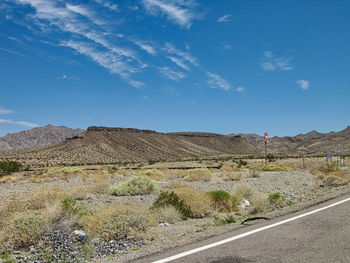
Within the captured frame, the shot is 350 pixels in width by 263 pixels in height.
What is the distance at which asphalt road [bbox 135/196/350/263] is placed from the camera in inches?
210

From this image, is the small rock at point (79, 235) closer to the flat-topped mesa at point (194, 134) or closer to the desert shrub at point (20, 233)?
the desert shrub at point (20, 233)

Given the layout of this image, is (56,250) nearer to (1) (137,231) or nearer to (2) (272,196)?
(1) (137,231)

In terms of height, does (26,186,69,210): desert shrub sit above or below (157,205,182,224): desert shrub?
above

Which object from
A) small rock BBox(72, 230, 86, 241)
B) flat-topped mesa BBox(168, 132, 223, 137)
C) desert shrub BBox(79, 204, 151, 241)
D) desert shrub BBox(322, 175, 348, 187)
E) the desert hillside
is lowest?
small rock BBox(72, 230, 86, 241)

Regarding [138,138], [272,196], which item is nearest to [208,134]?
[138,138]

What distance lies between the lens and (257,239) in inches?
260

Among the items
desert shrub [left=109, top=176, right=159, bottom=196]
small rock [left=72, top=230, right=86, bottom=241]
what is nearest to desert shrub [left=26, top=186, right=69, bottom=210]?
small rock [left=72, top=230, right=86, bottom=241]

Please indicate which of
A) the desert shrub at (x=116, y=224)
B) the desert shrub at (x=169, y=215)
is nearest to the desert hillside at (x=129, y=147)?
the desert shrub at (x=169, y=215)

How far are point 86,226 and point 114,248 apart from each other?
1698 millimetres

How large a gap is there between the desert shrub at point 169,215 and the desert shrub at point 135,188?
22.5 ft

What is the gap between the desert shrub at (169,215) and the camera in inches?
407

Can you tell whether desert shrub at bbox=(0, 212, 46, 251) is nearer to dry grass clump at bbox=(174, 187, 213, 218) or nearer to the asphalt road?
the asphalt road

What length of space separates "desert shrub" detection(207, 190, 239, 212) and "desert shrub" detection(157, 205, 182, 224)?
85.9 inches

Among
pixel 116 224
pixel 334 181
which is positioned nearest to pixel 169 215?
pixel 116 224
